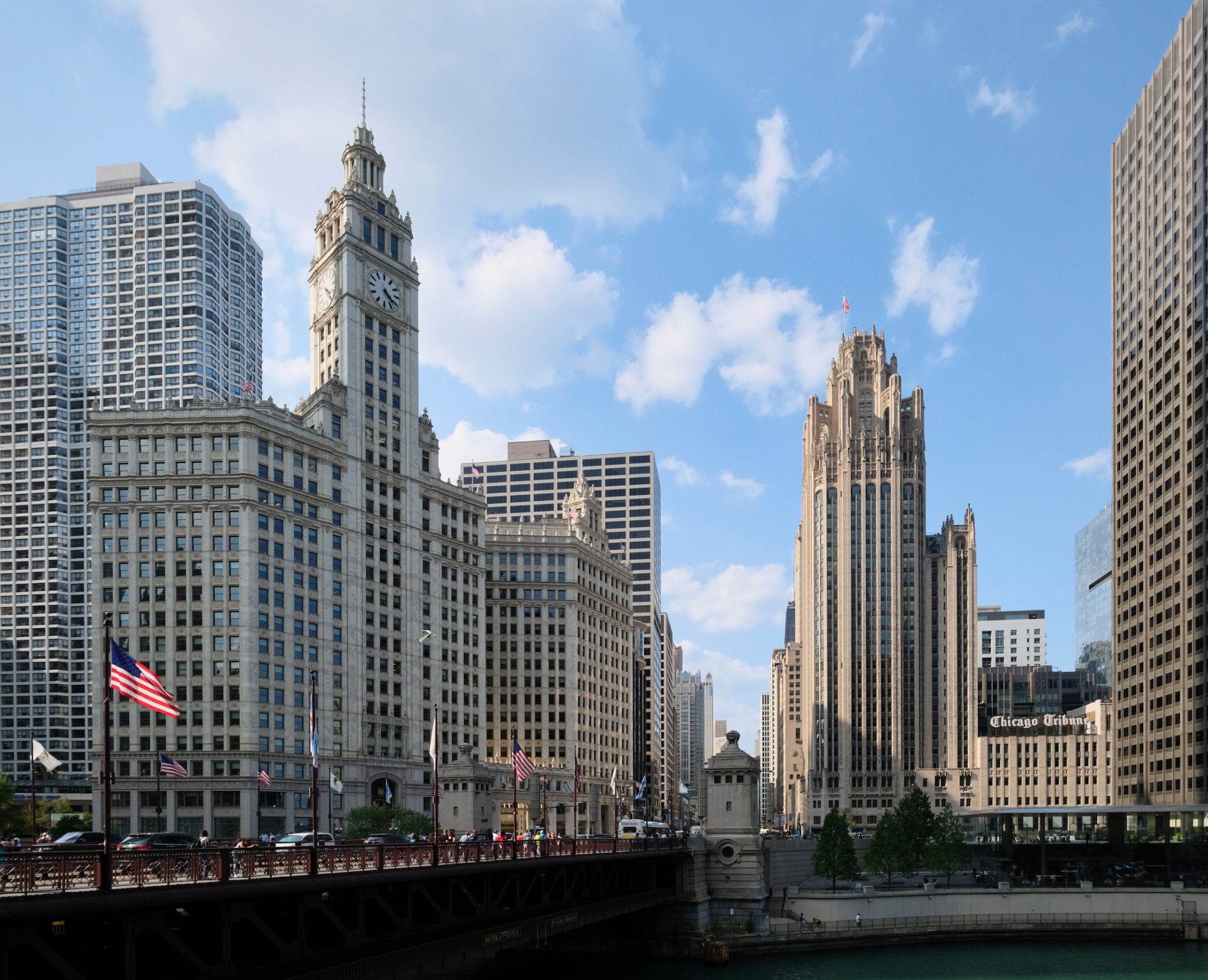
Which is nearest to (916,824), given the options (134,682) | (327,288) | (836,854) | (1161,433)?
(836,854)

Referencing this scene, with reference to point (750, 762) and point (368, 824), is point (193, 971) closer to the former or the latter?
point (750, 762)

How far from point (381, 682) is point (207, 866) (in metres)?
109

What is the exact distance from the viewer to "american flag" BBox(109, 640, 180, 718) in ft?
122

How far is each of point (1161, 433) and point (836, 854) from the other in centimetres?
7962

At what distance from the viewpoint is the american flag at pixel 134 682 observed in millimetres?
37125

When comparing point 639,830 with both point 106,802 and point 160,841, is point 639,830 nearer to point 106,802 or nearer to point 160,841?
point 160,841

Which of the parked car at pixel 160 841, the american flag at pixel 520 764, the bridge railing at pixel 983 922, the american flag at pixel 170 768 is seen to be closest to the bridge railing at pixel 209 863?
the parked car at pixel 160 841

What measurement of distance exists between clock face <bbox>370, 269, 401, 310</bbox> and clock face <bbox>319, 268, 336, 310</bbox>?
467cm

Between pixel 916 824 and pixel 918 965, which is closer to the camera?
pixel 918 965

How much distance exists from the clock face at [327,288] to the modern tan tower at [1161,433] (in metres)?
110

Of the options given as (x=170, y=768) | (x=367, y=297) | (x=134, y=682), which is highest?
(x=367, y=297)

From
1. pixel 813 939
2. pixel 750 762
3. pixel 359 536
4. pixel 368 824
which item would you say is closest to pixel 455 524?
pixel 359 536

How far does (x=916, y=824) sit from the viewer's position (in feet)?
425

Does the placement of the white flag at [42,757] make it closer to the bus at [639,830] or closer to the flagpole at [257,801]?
the bus at [639,830]
